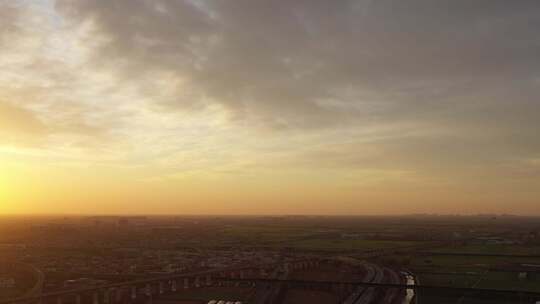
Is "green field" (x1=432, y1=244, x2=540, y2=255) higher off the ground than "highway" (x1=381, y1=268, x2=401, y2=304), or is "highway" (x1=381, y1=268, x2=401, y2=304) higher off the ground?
"green field" (x1=432, y1=244, x2=540, y2=255)

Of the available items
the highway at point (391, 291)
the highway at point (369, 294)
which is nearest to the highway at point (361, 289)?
the highway at point (369, 294)

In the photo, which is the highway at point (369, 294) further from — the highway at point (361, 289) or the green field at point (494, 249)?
the green field at point (494, 249)

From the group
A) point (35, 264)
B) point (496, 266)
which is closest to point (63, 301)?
point (35, 264)

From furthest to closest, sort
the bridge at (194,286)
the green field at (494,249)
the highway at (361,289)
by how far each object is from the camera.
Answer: the green field at (494,249) → the highway at (361,289) → the bridge at (194,286)

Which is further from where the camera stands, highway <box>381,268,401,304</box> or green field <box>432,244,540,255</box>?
green field <box>432,244,540,255</box>

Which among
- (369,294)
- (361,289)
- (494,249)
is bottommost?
(369,294)

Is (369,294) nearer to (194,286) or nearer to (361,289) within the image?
(361,289)

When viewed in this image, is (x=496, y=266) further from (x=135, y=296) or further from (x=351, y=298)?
(x=135, y=296)

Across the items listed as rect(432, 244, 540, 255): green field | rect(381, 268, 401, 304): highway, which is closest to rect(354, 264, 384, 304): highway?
rect(381, 268, 401, 304): highway

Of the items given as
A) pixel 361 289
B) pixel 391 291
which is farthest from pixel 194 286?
pixel 391 291

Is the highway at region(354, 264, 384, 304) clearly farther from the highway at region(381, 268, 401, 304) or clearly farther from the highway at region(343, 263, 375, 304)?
the highway at region(381, 268, 401, 304)

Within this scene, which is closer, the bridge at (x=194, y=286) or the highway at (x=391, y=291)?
the bridge at (x=194, y=286)
